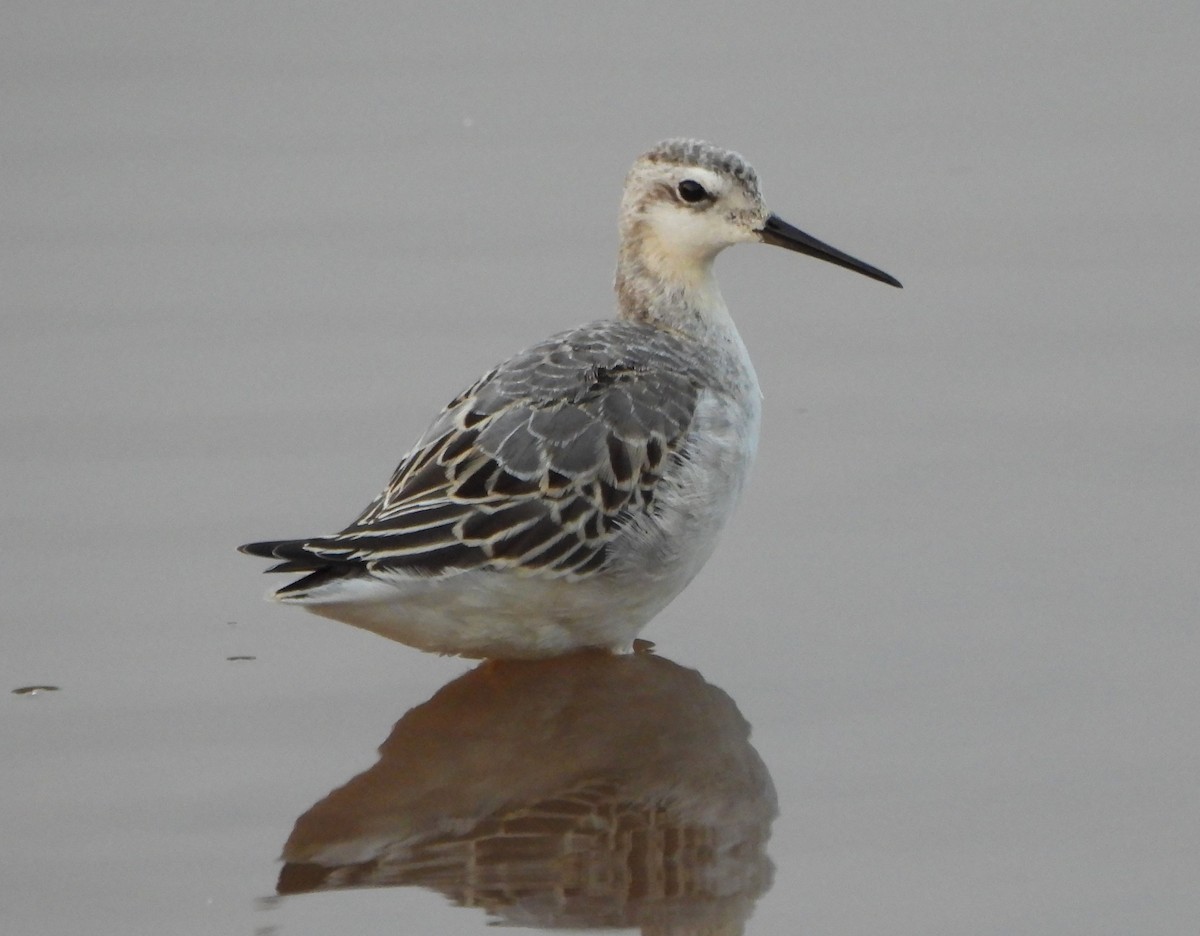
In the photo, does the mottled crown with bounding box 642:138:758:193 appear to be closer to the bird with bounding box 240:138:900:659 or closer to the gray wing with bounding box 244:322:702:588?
the bird with bounding box 240:138:900:659

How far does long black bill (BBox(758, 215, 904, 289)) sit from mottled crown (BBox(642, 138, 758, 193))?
7.5 inches

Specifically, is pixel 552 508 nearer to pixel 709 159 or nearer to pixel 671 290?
pixel 671 290

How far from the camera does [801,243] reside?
347 inches

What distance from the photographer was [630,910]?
20.6 ft

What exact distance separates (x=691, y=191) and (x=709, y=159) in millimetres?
154

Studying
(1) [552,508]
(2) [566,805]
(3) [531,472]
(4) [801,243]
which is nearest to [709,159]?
(4) [801,243]

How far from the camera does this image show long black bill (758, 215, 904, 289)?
8.74 meters

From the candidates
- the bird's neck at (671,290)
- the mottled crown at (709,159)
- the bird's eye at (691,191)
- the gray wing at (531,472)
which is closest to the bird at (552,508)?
the gray wing at (531,472)

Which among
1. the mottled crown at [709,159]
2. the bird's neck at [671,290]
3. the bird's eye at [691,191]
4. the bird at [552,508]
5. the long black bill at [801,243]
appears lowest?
the bird at [552,508]

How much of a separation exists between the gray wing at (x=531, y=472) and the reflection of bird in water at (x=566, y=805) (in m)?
0.66

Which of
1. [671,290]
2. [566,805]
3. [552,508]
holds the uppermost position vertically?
[671,290]

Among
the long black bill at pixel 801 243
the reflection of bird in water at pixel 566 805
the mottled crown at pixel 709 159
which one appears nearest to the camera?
the reflection of bird in water at pixel 566 805

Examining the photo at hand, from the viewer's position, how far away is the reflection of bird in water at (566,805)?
252 inches

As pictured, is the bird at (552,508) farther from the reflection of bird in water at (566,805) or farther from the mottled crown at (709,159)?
the mottled crown at (709,159)
